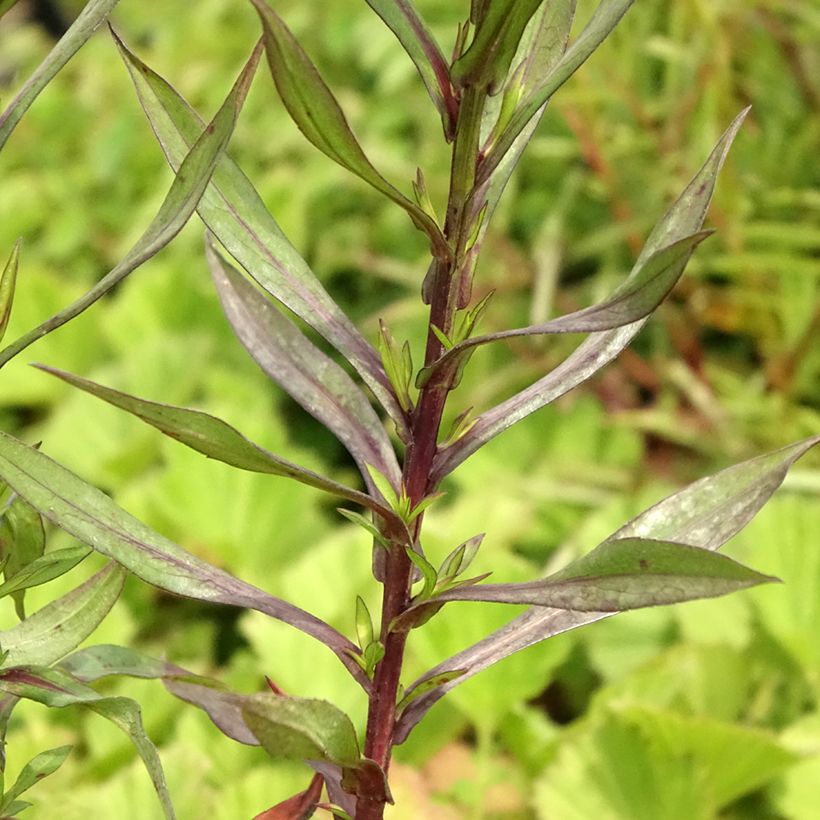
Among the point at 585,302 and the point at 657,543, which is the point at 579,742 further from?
the point at 585,302

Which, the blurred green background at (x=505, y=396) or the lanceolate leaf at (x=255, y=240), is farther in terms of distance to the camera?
the blurred green background at (x=505, y=396)

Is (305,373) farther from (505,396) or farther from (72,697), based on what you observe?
(505,396)

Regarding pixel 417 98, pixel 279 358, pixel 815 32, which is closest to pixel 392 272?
pixel 417 98

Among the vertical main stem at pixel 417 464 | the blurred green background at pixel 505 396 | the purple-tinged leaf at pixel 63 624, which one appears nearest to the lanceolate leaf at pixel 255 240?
the vertical main stem at pixel 417 464

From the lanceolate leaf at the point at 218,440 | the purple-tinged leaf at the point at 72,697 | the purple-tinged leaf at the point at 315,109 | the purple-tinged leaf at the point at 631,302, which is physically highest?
the purple-tinged leaf at the point at 315,109

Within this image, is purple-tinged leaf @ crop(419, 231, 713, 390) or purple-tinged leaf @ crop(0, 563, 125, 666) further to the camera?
purple-tinged leaf @ crop(0, 563, 125, 666)

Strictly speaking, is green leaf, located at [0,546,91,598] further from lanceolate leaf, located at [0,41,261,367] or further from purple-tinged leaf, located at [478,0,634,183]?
purple-tinged leaf, located at [478,0,634,183]

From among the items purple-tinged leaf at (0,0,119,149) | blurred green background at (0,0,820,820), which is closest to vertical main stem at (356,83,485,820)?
purple-tinged leaf at (0,0,119,149)

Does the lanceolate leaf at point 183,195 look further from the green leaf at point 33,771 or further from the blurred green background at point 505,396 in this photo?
the blurred green background at point 505,396
